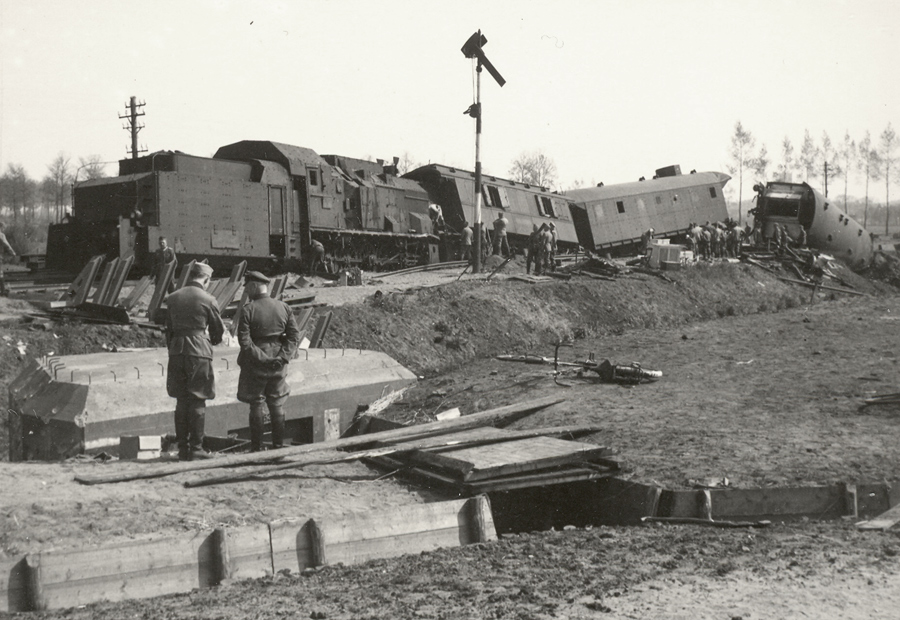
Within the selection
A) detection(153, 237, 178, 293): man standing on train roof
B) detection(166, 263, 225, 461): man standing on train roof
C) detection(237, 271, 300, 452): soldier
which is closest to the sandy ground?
detection(166, 263, 225, 461): man standing on train roof

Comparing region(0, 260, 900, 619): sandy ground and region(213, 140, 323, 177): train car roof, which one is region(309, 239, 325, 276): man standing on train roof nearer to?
region(213, 140, 323, 177): train car roof

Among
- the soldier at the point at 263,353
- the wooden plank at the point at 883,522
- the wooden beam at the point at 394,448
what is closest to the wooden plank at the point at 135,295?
the soldier at the point at 263,353

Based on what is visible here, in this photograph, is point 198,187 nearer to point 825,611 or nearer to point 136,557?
point 136,557

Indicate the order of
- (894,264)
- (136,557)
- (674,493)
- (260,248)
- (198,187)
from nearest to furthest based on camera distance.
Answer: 1. (136,557)
2. (674,493)
3. (198,187)
4. (260,248)
5. (894,264)

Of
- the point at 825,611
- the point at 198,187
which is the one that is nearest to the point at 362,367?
the point at 825,611

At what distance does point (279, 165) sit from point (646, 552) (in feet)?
58.7

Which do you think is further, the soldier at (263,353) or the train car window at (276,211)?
the train car window at (276,211)

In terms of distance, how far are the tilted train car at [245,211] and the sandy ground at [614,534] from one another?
31.6 ft

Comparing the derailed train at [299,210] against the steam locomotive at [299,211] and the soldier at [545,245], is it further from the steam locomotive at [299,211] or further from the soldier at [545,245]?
the soldier at [545,245]

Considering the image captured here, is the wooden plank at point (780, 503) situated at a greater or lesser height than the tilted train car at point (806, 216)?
lesser

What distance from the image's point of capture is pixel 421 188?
94.2 ft

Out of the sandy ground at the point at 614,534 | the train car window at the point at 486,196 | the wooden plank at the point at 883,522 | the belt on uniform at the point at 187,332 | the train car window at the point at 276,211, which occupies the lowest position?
the wooden plank at the point at 883,522

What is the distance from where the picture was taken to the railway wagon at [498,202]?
29531 mm

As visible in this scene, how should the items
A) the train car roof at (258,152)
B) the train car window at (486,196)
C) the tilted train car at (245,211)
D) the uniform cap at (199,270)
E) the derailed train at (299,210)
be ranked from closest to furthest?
the uniform cap at (199,270) < the tilted train car at (245,211) < the derailed train at (299,210) < the train car roof at (258,152) < the train car window at (486,196)
